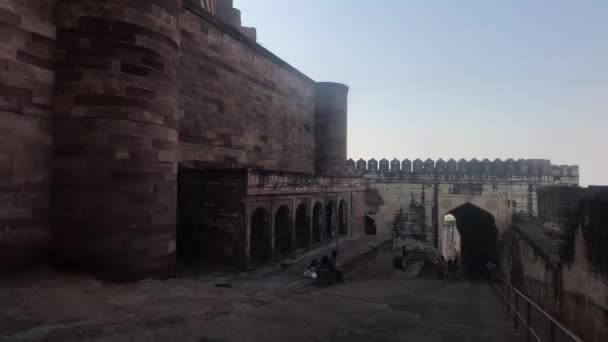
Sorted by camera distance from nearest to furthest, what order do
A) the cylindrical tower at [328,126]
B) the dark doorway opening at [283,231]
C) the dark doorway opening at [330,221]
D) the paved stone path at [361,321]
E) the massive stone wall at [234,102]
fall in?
the paved stone path at [361,321] < the massive stone wall at [234,102] < the dark doorway opening at [283,231] < the dark doorway opening at [330,221] < the cylindrical tower at [328,126]

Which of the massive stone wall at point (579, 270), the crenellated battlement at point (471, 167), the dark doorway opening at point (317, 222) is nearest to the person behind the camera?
the massive stone wall at point (579, 270)

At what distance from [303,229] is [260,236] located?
96.1 inches

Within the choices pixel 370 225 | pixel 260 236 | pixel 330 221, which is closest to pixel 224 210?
pixel 260 236

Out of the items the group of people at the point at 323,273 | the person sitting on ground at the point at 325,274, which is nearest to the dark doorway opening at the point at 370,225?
the group of people at the point at 323,273

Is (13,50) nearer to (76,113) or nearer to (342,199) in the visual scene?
(76,113)

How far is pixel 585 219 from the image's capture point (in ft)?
22.7

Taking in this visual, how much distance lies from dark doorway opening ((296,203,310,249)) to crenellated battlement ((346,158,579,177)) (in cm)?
975

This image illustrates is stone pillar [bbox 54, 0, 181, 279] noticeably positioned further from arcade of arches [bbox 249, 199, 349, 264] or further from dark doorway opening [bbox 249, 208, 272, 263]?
dark doorway opening [bbox 249, 208, 272, 263]

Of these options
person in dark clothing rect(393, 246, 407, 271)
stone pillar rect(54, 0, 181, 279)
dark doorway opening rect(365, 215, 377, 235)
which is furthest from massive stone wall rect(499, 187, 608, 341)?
dark doorway opening rect(365, 215, 377, 235)

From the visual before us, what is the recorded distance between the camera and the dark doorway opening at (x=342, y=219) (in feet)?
53.6

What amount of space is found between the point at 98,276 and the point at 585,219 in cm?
750

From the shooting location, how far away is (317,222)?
1429 centimetres

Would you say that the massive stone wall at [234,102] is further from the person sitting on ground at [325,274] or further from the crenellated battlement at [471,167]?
the crenellated battlement at [471,167]

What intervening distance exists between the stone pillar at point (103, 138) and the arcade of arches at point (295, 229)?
3.30m
